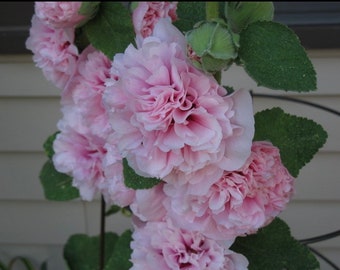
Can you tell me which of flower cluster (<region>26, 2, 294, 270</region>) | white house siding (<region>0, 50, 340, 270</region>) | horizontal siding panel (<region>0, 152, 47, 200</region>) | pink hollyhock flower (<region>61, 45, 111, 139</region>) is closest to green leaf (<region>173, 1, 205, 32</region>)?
flower cluster (<region>26, 2, 294, 270</region>)

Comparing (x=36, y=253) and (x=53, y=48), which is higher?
(x=53, y=48)

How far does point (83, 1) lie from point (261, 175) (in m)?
0.24

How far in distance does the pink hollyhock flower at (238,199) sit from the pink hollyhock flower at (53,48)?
0.22m

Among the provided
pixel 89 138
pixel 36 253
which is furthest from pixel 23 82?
pixel 89 138

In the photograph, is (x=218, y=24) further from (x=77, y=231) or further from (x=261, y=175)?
(x=77, y=231)

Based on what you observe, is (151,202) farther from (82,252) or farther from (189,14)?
(82,252)

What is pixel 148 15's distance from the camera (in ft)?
2.00

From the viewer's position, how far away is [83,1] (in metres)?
0.49

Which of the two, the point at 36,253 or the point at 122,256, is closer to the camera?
the point at 122,256

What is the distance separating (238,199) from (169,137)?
0.11 m

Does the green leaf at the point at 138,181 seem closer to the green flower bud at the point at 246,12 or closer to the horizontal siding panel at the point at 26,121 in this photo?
the green flower bud at the point at 246,12

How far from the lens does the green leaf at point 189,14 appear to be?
55 cm

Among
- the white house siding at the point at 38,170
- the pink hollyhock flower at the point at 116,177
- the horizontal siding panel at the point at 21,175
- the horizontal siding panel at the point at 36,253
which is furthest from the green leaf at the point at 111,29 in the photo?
the horizontal siding panel at the point at 36,253

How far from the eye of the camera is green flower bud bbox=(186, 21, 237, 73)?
46 centimetres
